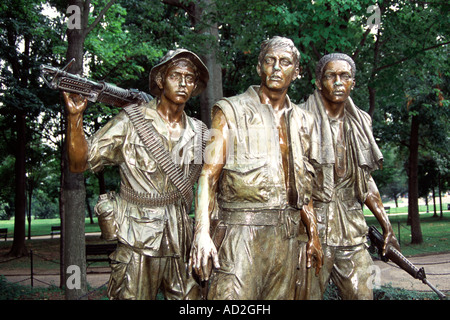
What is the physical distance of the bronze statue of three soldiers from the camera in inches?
123

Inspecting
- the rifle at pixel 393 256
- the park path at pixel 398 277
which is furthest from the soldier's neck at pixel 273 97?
the park path at pixel 398 277

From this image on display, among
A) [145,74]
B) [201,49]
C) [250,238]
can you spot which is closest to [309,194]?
[250,238]

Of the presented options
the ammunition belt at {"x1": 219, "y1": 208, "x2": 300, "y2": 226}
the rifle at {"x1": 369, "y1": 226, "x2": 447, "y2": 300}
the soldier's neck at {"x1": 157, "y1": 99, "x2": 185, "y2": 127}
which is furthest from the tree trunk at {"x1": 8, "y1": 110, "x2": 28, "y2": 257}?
the ammunition belt at {"x1": 219, "y1": 208, "x2": 300, "y2": 226}

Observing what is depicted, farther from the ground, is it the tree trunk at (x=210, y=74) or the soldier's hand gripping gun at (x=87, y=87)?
the tree trunk at (x=210, y=74)

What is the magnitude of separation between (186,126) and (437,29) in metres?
7.07

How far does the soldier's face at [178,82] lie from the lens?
366 centimetres

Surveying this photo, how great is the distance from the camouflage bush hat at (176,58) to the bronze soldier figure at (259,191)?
0.61m

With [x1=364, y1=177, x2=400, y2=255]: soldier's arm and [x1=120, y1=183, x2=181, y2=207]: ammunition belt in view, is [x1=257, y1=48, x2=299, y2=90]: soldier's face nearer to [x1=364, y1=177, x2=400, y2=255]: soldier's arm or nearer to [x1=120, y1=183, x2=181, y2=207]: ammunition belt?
[x1=120, y1=183, x2=181, y2=207]: ammunition belt

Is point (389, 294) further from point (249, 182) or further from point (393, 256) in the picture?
point (249, 182)

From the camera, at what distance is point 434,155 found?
20.3m

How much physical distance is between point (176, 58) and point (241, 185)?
4.01 ft

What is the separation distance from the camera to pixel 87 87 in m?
3.35

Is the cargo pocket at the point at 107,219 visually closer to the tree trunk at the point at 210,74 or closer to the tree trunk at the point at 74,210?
the tree trunk at the point at 74,210
